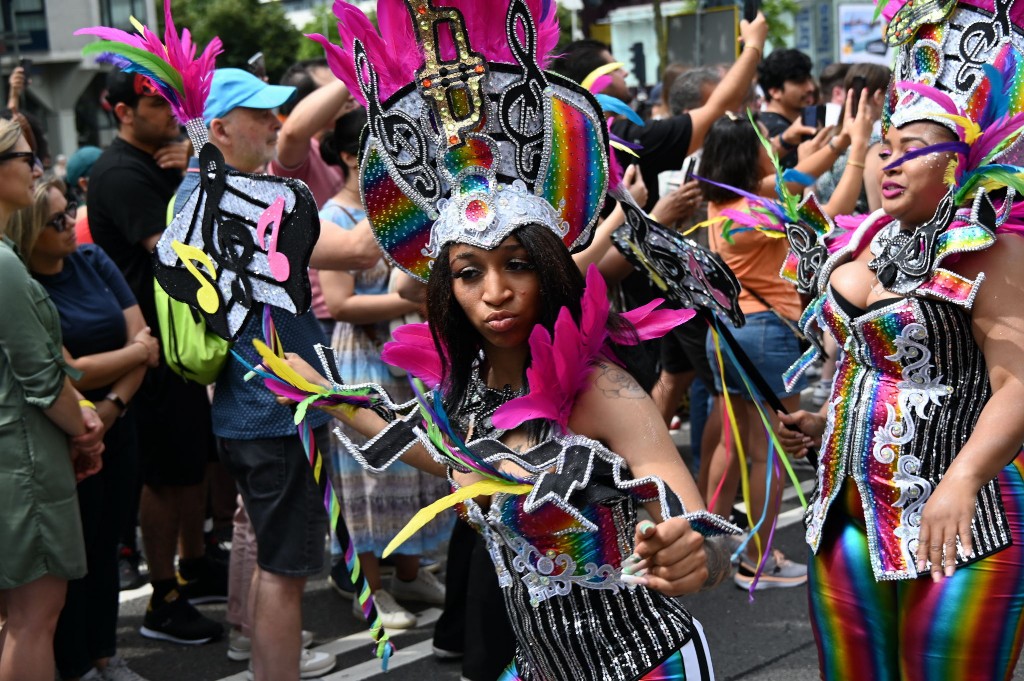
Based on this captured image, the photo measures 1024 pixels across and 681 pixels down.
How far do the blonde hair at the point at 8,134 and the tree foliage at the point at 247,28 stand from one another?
44219mm

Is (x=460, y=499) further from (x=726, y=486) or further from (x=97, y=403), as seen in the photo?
(x=726, y=486)

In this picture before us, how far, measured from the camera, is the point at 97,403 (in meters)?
4.07

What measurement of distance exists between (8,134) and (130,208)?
2.88 feet

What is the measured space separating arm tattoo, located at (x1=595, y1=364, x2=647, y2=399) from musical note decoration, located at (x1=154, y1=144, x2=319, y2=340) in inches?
42.1

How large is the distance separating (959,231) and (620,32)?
2253 centimetres

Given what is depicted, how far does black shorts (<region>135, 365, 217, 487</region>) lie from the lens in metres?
4.72

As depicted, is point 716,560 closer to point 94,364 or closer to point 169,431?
point 94,364

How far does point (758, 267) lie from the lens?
5.14 meters

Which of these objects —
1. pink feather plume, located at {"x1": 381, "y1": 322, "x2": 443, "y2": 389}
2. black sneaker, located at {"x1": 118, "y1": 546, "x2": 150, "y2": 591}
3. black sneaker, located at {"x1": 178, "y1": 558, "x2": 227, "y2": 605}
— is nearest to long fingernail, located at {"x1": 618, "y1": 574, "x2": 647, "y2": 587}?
pink feather plume, located at {"x1": 381, "y1": 322, "x2": 443, "y2": 389}

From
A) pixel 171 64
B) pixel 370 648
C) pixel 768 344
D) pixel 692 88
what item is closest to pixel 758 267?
pixel 768 344

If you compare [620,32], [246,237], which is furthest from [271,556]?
[620,32]

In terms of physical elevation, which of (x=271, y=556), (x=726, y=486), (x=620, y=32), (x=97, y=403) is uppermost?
(x=620, y=32)

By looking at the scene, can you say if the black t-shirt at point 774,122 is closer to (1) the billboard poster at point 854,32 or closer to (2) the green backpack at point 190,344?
(2) the green backpack at point 190,344

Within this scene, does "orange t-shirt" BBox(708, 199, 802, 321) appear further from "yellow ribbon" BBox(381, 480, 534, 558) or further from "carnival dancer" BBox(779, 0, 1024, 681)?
"yellow ribbon" BBox(381, 480, 534, 558)
